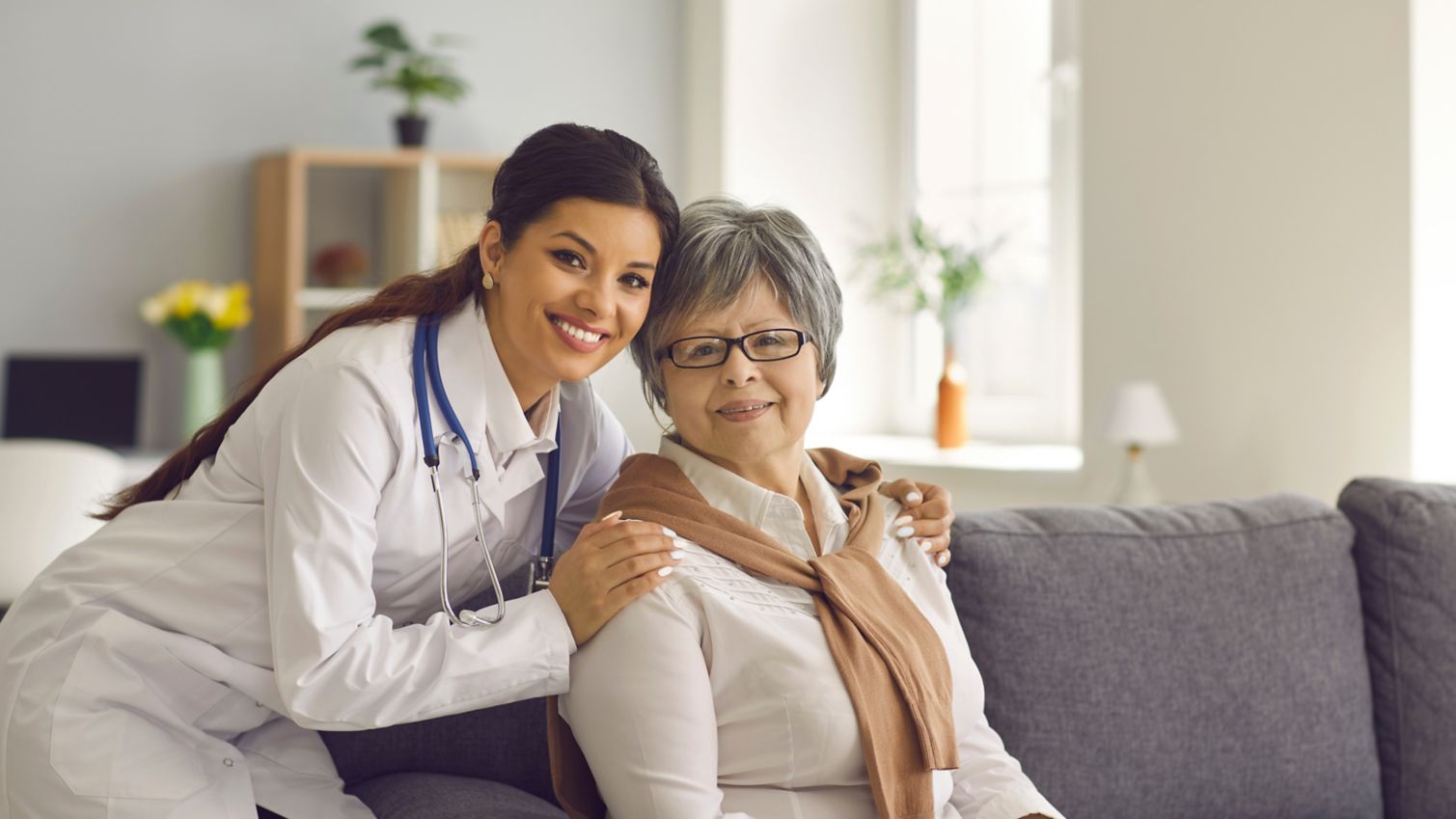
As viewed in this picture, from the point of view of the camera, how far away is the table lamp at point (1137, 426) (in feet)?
11.3

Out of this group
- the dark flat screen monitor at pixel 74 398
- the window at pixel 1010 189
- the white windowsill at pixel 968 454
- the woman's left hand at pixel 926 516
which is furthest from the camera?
the dark flat screen monitor at pixel 74 398

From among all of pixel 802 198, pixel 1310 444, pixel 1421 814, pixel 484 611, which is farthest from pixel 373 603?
pixel 802 198

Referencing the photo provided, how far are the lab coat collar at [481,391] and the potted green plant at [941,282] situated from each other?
305cm

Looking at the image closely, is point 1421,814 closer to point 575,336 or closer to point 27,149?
point 575,336

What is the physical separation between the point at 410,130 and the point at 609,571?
3.73 meters

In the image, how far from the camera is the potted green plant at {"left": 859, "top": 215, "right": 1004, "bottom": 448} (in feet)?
14.8

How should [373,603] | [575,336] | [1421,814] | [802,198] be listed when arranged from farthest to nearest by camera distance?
[802,198] < [1421,814] < [575,336] < [373,603]

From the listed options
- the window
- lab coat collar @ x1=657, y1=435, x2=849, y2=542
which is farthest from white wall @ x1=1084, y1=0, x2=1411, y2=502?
lab coat collar @ x1=657, y1=435, x2=849, y2=542

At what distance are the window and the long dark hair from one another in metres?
3.05

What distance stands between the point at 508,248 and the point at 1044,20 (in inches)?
136

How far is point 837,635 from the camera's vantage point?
4.93 feet

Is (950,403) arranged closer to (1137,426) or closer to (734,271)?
(1137,426)

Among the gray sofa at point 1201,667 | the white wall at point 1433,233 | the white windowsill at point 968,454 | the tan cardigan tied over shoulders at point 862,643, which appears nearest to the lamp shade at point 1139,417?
the white windowsill at point 968,454

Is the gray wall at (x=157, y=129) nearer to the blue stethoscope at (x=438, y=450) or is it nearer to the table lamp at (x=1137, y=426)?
the table lamp at (x=1137, y=426)
